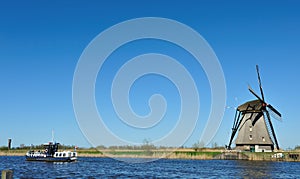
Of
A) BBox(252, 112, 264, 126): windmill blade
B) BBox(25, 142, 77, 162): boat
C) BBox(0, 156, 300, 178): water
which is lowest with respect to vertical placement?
BBox(0, 156, 300, 178): water

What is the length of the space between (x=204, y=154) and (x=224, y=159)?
4.34 m

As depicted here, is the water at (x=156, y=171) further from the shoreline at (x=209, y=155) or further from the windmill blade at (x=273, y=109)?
the windmill blade at (x=273, y=109)

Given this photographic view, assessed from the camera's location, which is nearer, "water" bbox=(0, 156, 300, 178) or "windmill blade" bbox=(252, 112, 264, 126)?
"water" bbox=(0, 156, 300, 178)

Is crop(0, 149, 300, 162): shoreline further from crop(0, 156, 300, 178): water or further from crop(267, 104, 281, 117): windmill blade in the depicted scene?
crop(0, 156, 300, 178): water

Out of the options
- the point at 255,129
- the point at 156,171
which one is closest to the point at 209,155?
the point at 255,129

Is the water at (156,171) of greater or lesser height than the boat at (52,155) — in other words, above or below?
below

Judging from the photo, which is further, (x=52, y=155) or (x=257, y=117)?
(x=257, y=117)

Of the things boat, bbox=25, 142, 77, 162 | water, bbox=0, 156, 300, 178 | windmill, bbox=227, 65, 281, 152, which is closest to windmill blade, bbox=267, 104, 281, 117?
windmill, bbox=227, 65, 281, 152

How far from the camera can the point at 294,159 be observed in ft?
231

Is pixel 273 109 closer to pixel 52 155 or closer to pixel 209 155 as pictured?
pixel 209 155

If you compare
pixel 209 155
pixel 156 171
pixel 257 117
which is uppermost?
pixel 257 117

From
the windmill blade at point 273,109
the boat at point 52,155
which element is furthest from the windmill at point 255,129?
the boat at point 52,155

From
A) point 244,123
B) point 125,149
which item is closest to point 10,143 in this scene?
point 125,149

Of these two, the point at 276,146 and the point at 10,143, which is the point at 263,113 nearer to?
the point at 276,146
